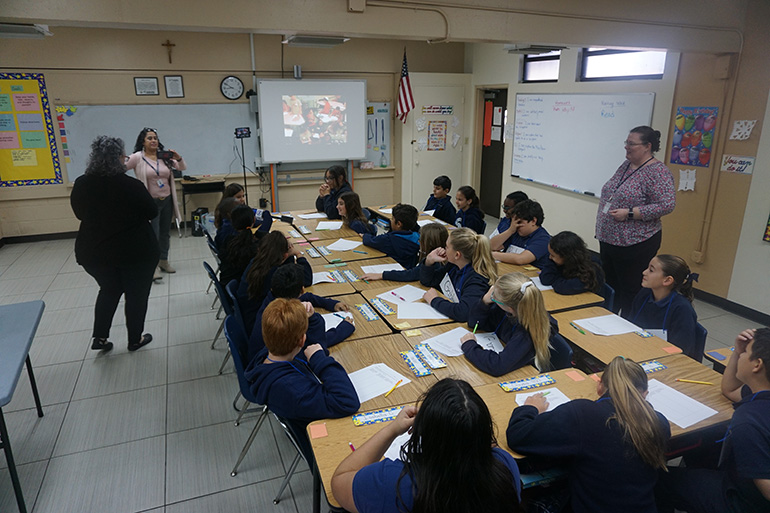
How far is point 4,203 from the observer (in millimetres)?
6941

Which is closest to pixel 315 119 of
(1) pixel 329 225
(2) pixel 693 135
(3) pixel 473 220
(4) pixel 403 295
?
(1) pixel 329 225

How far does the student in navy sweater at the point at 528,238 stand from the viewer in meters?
3.94

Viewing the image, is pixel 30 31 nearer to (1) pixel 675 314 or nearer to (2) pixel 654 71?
(1) pixel 675 314

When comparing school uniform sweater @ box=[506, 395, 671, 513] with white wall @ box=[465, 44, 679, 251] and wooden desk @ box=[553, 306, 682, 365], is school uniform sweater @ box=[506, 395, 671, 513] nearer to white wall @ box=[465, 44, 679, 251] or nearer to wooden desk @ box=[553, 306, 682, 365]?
wooden desk @ box=[553, 306, 682, 365]

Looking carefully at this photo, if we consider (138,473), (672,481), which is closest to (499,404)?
(672,481)

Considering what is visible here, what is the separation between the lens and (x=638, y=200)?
3705mm

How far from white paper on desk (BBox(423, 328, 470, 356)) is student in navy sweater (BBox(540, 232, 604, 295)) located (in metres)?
0.99

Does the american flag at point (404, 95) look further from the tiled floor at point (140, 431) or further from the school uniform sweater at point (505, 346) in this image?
the school uniform sweater at point (505, 346)

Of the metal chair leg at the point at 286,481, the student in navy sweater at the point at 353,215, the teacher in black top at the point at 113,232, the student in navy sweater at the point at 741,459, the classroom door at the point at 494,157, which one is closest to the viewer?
the student in navy sweater at the point at 741,459

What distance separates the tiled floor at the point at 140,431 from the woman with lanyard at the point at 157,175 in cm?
129

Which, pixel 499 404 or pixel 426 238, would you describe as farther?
pixel 426 238

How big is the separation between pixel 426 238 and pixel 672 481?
202cm

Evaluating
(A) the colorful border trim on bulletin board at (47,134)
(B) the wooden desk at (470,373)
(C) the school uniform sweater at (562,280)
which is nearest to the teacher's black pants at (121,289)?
(B) the wooden desk at (470,373)

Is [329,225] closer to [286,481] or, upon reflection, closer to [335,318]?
[335,318]
